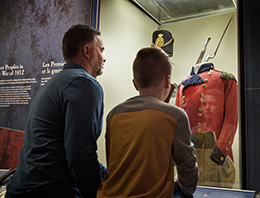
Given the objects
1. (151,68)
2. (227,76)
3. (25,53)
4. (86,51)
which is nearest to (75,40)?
(86,51)

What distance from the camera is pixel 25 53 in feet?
10.9

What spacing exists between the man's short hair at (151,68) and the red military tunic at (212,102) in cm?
91

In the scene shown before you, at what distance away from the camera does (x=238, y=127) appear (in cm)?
197

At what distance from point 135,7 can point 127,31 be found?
0.23 m

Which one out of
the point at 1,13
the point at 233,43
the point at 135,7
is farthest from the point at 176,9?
the point at 1,13

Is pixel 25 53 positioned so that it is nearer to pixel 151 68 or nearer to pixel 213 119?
pixel 213 119

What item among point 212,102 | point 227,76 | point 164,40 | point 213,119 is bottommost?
point 213,119

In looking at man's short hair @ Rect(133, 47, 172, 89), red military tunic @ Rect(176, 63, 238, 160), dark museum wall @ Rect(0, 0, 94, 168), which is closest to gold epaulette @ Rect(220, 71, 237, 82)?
red military tunic @ Rect(176, 63, 238, 160)

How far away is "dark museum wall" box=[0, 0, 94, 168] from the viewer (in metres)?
3.05

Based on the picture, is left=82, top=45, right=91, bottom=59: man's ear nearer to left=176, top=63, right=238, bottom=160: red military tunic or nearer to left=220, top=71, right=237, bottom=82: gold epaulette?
left=176, top=63, right=238, bottom=160: red military tunic

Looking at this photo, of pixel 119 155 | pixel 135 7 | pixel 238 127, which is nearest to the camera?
pixel 119 155

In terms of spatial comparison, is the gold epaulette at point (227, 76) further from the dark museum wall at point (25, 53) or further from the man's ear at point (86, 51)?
the dark museum wall at point (25, 53)

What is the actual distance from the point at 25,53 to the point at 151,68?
2431mm

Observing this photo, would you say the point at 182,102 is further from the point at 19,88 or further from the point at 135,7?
the point at 19,88
